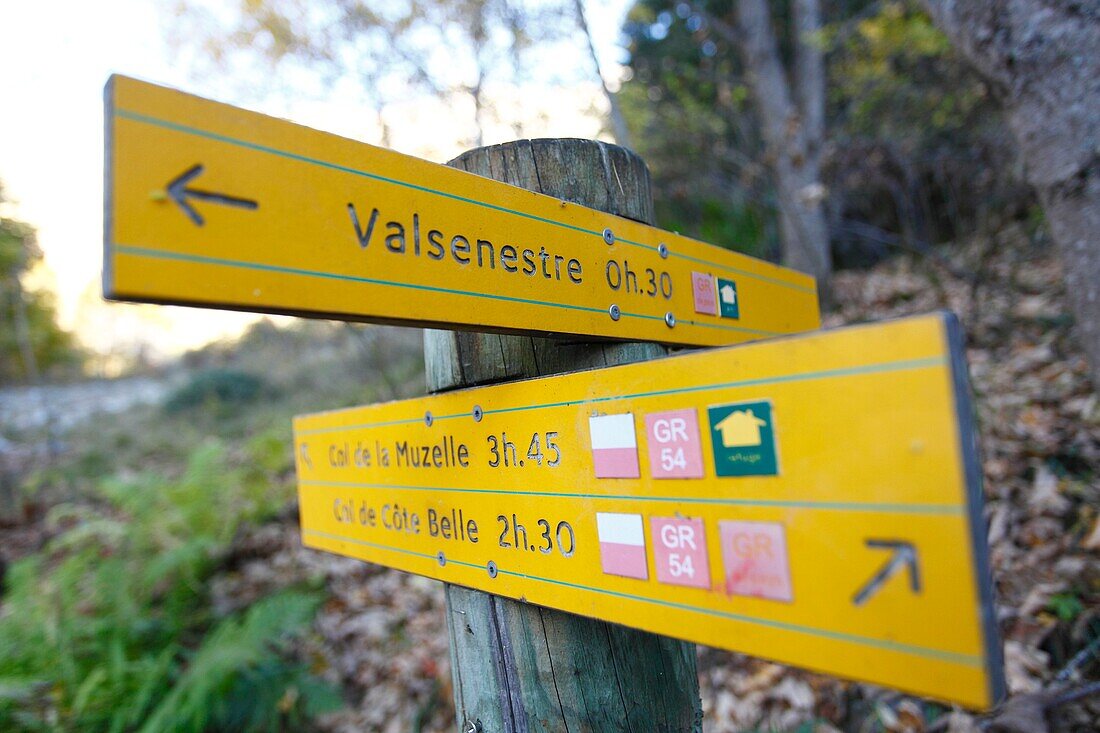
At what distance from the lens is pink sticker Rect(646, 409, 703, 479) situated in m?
0.81

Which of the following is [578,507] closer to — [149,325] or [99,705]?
[99,705]

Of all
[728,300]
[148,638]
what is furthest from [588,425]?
[148,638]

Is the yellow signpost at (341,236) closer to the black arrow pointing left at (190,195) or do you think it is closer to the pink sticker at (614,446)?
the black arrow pointing left at (190,195)

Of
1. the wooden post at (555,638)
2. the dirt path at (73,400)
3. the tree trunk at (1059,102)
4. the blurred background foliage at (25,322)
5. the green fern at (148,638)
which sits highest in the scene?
the blurred background foliage at (25,322)

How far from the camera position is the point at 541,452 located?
39.8 inches

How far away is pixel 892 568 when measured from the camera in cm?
63

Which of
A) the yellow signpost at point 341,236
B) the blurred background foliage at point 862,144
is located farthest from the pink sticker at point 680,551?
the blurred background foliage at point 862,144

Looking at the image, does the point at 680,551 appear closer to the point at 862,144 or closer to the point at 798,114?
the point at 798,114

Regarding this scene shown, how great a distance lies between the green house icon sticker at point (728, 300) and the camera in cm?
133

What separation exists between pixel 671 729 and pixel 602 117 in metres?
7.38

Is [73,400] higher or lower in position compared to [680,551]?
higher

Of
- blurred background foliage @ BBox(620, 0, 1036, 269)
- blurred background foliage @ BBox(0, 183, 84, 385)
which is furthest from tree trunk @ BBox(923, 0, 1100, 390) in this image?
blurred background foliage @ BBox(0, 183, 84, 385)

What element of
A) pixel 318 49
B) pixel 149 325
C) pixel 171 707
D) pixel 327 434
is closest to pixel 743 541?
pixel 327 434

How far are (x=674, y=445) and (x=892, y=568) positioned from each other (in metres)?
0.29
